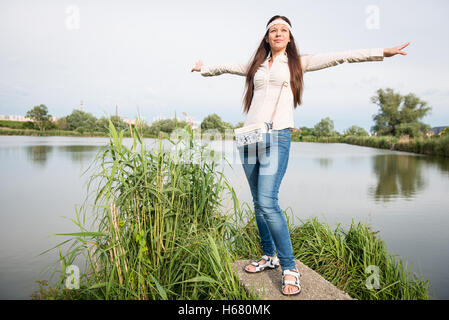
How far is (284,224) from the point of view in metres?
2.02

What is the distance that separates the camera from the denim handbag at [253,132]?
6.50ft

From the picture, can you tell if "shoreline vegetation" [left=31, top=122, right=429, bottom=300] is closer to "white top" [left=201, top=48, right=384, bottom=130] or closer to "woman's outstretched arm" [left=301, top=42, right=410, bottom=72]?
"white top" [left=201, top=48, right=384, bottom=130]

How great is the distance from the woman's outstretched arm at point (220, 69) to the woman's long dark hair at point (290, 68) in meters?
0.11

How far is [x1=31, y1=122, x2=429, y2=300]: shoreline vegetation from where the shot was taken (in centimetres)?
208

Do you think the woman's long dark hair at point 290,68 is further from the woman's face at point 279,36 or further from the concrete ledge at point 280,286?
the concrete ledge at point 280,286

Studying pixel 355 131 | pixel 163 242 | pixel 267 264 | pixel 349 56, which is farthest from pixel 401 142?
pixel 163 242

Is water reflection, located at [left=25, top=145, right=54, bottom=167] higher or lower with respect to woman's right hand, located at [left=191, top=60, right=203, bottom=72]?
lower

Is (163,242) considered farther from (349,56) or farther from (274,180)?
(349,56)

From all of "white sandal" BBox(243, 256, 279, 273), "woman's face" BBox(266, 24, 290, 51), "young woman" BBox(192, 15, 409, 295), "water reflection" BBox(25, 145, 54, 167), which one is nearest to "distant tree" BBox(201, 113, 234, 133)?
"young woman" BBox(192, 15, 409, 295)

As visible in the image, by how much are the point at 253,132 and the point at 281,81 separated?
16.0 inches

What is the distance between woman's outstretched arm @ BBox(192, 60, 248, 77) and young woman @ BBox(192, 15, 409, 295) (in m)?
0.14

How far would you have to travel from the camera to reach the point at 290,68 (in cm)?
208
